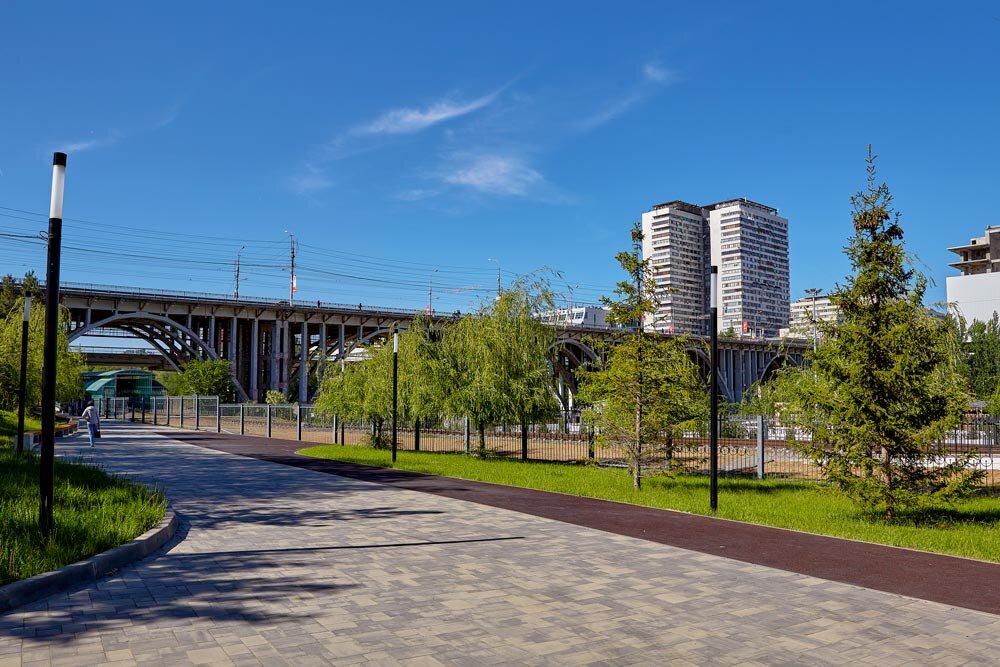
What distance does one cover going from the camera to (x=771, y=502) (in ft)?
46.7

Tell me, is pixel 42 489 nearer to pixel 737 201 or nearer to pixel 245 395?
pixel 245 395

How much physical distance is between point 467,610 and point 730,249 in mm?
190289

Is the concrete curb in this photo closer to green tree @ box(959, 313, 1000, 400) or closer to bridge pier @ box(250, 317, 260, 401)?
green tree @ box(959, 313, 1000, 400)

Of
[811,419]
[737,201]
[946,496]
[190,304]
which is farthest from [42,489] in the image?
[737,201]

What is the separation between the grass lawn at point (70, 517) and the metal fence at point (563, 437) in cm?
1030

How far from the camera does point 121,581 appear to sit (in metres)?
7.21

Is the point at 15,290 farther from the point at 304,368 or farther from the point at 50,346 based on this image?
the point at 50,346

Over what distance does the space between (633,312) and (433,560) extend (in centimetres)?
1008

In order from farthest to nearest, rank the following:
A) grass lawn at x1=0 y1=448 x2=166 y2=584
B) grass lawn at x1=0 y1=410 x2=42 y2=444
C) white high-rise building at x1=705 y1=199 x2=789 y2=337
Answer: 1. white high-rise building at x1=705 y1=199 x2=789 y2=337
2. grass lawn at x1=0 y1=410 x2=42 y2=444
3. grass lawn at x1=0 y1=448 x2=166 y2=584

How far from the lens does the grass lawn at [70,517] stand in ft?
23.3

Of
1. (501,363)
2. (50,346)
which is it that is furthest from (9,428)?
(50,346)

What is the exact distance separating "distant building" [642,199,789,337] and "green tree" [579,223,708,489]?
16522 cm

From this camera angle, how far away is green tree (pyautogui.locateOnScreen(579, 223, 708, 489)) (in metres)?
16.8

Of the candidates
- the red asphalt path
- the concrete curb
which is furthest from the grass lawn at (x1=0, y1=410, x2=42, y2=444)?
the concrete curb
